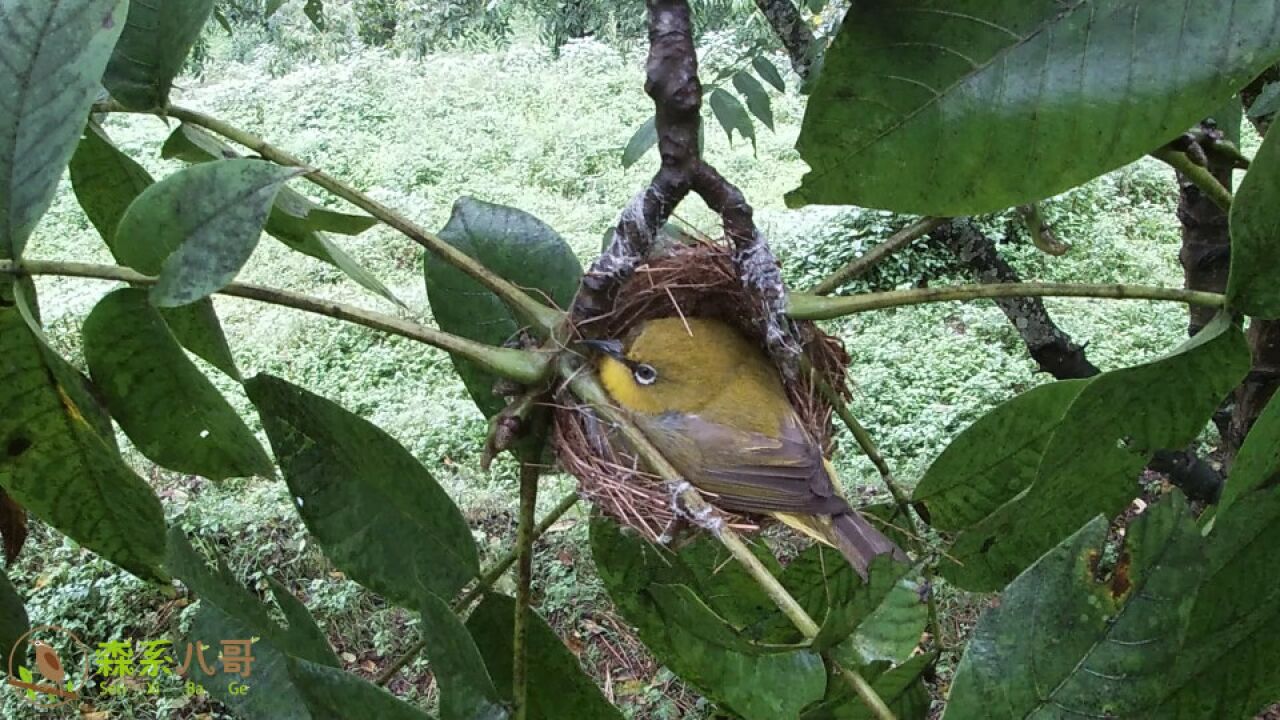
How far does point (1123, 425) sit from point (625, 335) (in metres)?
0.59

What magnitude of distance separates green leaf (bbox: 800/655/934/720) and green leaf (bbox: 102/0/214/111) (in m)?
0.48

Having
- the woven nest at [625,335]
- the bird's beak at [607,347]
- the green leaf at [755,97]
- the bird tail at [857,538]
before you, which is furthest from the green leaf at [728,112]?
the bird tail at [857,538]

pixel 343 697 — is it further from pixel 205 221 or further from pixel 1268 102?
pixel 1268 102

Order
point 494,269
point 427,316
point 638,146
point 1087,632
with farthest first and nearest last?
1. point 427,316
2. point 638,146
3. point 494,269
4. point 1087,632

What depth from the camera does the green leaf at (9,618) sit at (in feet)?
1.91

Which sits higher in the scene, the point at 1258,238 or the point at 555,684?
the point at 1258,238

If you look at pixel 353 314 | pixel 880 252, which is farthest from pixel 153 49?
pixel 880 252

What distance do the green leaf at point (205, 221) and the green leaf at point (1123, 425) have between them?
13.9 inches

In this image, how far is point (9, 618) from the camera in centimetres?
59

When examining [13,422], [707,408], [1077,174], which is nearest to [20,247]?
[13,422]

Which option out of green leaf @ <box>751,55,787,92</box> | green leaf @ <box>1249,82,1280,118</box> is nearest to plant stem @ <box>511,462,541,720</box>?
green leaf @ <box>1249,82,1280,118</box>

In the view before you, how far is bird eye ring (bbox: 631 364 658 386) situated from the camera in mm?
924

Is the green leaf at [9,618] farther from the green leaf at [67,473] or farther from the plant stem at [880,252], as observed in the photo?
the plant stem at [880,252]

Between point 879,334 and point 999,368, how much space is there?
389 mm
